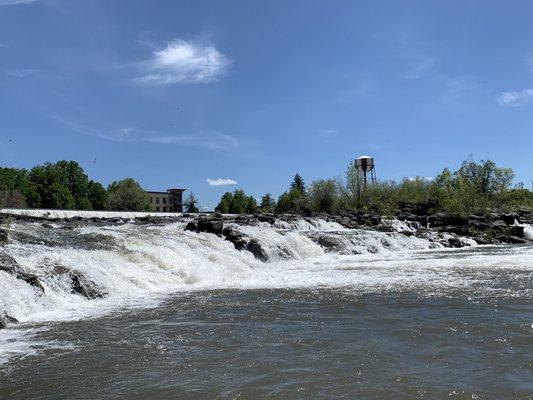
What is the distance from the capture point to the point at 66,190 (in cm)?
8425

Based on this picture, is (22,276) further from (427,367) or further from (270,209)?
(270,209)

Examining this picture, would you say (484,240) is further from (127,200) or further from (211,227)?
(127,200)

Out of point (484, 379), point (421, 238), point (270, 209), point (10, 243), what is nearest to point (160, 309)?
point (484, 379)

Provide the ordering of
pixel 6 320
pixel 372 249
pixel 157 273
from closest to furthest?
1. pixel 6 320
2. pixel 157 273
3. pixel 372 249

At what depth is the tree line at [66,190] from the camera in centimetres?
7994

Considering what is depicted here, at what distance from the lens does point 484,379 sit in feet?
16.5

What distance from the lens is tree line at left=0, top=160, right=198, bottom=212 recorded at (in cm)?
7994

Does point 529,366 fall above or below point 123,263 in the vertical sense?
below

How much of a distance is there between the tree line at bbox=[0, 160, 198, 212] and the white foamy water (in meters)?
65.9

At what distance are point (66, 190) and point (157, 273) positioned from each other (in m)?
77.4

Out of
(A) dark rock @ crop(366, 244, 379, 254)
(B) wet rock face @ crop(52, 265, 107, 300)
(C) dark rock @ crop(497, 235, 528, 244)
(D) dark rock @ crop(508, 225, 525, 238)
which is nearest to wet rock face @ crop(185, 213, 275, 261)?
(A) dark rock @ crop(366, 244, 379, 254)

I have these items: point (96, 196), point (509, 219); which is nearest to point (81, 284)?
point (509, 219)

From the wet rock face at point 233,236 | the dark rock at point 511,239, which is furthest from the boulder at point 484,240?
the wet rock face at point 233,236

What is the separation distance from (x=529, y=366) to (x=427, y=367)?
3.63ft
